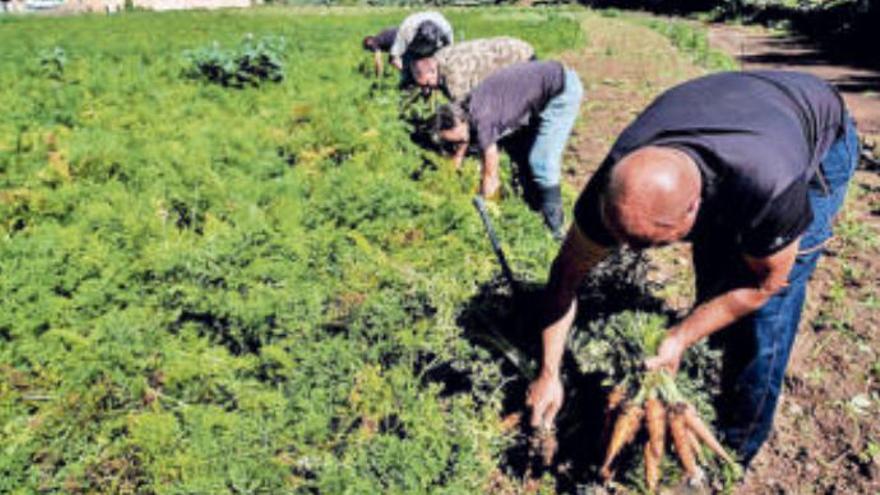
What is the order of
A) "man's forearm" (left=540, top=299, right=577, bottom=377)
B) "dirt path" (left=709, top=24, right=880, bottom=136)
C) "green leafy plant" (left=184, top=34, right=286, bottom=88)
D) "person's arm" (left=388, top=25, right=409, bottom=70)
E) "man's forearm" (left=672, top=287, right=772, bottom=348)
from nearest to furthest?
"man's forearm" (left=672, top=287, right=772, bottom=348) < "man's forearm" (left=540, top=299, right=577, bottom=377) < "person's arm" (left=388, top=25, right=409, bottom=70) < "green leafy plant" (left=184, top=34, right=286, bottom=88) < "dirt path" (left=709, top=24, right=880, bottom=136)

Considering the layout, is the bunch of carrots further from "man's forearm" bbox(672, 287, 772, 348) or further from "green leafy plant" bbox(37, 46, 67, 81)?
"green leafy plant" bbox(37, 46, 67, 81)

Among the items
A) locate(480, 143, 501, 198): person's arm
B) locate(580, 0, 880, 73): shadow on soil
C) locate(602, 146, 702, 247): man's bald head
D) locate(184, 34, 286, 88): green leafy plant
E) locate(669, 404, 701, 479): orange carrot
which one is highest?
locate(580, 0, 880, 73): shadow on soil

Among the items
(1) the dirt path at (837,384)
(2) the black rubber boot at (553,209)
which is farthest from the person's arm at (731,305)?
(2) the black rubber boot at (553,209)

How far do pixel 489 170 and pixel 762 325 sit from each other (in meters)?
1.85

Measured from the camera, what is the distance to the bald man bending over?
5.83 ft

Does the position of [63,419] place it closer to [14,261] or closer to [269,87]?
[14,261]

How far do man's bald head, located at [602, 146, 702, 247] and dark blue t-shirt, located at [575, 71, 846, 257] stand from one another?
0.29ft

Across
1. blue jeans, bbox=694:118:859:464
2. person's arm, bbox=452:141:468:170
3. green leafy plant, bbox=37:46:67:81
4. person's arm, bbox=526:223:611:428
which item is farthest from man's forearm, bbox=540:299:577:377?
green leafy plant, bbox=37:46:67:81

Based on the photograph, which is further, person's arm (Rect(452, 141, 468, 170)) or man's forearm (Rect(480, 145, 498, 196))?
person's arm (Rect(452, 141, 468, 170))

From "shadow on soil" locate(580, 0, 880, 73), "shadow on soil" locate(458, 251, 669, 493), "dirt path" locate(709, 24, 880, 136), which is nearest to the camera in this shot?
"shadow on soil" locate(458, 251, 669, 493)

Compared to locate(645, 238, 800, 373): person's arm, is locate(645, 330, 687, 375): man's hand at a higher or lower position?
lower

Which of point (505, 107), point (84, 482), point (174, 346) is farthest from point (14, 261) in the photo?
point (505, 107)

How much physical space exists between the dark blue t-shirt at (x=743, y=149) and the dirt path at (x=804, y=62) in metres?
6.61

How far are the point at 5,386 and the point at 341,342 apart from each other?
1.43 meters
